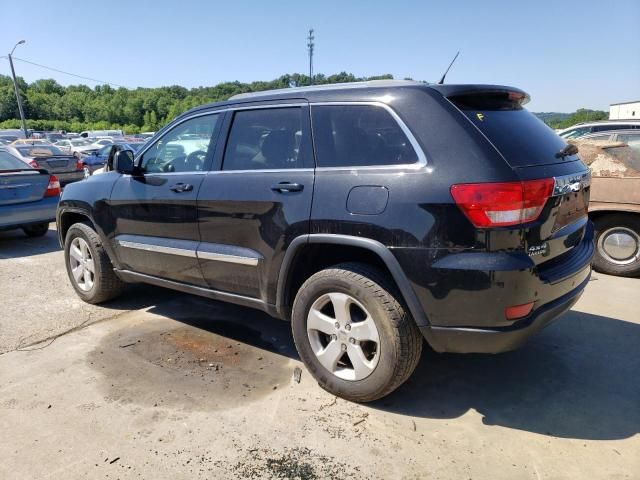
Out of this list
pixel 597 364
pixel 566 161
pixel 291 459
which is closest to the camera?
pixel 291 459

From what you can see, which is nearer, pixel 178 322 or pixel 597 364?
pixel 597 364

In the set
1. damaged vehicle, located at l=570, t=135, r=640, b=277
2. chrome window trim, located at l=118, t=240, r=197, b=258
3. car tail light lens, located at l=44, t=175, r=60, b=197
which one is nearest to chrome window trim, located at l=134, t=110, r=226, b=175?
chrome window trim, located at l=118, t=240, r=197, b=258

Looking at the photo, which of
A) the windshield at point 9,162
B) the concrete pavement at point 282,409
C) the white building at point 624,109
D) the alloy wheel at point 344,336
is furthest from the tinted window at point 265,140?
the white building at point 624,109

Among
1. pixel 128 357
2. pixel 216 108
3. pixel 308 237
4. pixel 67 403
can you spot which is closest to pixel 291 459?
pixel 308 237

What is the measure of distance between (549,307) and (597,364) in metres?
1.20

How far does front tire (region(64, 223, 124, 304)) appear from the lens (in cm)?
473

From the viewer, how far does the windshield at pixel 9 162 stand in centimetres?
770

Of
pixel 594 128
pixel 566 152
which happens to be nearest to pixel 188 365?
pixel 566 152

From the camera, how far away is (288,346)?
13.1 feet

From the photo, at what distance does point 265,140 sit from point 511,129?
1.62m

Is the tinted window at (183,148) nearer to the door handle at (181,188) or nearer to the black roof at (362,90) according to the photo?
the door handle at (181,188)

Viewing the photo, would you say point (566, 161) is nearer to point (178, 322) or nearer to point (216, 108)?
point (216, 108)

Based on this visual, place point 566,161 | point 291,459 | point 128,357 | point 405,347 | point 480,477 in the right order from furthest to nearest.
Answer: point 128,357, point 566,161, point 405,347, point 291,459, point 480,477

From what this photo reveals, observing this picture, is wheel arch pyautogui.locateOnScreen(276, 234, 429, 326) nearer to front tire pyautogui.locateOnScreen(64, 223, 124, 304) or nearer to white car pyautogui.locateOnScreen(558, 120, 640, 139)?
front tire pyautogui.locateOnScreen(64, 223, 124, 304)
